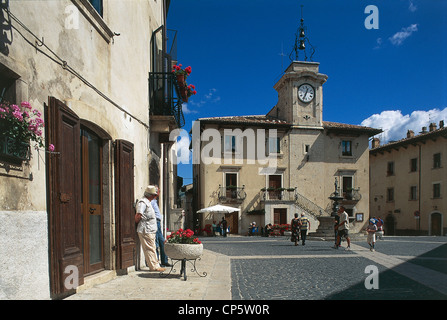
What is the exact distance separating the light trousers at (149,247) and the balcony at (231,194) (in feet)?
78.1

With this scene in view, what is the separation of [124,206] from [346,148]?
103ft

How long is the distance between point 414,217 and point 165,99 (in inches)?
1256

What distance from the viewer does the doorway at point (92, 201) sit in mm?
6191

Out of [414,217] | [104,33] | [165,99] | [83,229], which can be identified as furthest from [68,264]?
[414,217]

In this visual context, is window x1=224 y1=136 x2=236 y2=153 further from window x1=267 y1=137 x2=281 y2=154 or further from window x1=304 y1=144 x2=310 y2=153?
window x1=304 y1=144 x2=310 y2=153

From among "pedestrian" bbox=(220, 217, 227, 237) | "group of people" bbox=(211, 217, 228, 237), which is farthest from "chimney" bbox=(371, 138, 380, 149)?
"pedestrian" bbox=(220, 217, 227, 237)

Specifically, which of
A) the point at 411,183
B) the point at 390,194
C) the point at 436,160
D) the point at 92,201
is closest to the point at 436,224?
the point at 411,183

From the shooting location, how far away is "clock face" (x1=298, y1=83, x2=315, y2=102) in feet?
113

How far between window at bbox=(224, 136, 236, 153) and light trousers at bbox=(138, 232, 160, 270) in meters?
24.6

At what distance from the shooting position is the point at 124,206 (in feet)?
23.3

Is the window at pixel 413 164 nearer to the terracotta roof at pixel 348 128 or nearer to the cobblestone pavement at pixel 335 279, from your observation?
the terracotta roof at pixel 348 128

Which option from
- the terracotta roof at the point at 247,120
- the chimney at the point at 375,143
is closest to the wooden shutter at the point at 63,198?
the terracotta roof at the point at 247,120
